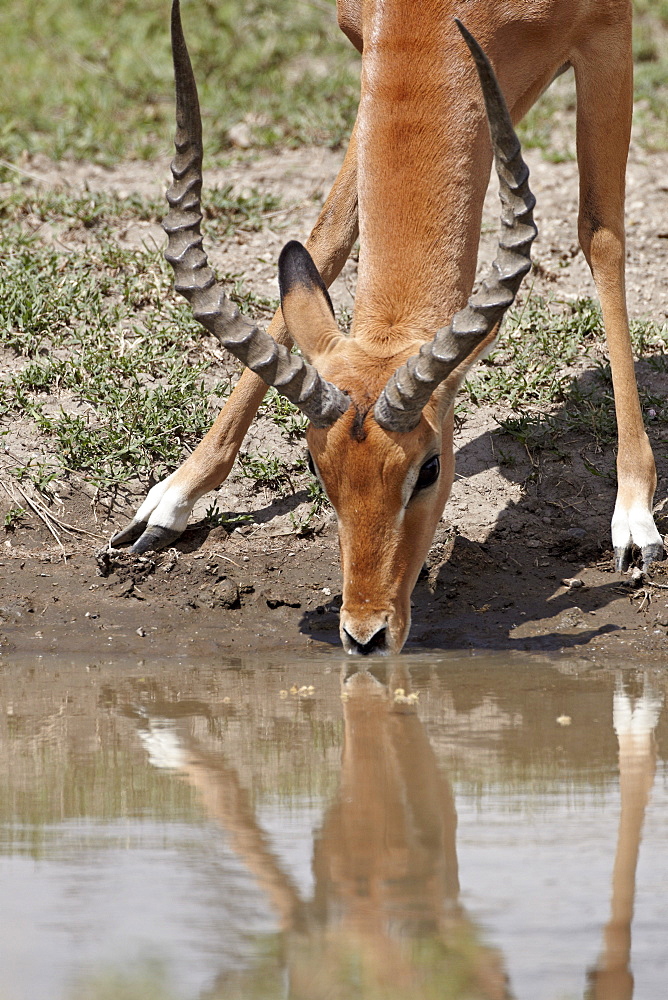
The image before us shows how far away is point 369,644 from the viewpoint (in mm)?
4445

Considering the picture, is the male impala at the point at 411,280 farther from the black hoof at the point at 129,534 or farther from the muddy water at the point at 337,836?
the muddy water at the point at 337,836

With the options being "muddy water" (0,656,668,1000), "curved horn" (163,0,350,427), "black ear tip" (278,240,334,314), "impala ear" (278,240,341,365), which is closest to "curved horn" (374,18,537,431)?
"curved horn" (163,0,350,427)

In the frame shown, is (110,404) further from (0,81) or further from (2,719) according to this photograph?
(0,81)

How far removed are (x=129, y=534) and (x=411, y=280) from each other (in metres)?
1.89

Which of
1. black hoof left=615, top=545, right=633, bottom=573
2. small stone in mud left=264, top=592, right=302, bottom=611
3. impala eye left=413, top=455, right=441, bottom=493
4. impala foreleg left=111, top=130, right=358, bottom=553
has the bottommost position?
small stone in mud left=264, top=592, right=302, bottom=611

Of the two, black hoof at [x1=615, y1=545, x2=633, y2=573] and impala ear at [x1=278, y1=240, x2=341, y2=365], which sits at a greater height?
impala ear at [x1=278, y1=240, x2=341, y2=365]

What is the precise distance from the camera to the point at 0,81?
34.6 feet

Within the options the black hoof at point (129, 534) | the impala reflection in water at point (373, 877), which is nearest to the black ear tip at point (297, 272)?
the black hoof at point (129, 534)

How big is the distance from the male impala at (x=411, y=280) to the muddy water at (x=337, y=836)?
0.53 m

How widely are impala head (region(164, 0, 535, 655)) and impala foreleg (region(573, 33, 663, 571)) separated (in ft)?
4.45

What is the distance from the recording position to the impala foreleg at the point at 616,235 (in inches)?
225

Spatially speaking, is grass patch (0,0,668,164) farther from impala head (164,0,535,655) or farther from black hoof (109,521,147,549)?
impala head (164,0,535,655)

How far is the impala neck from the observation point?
4836mm

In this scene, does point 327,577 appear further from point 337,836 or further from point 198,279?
point 337,836
